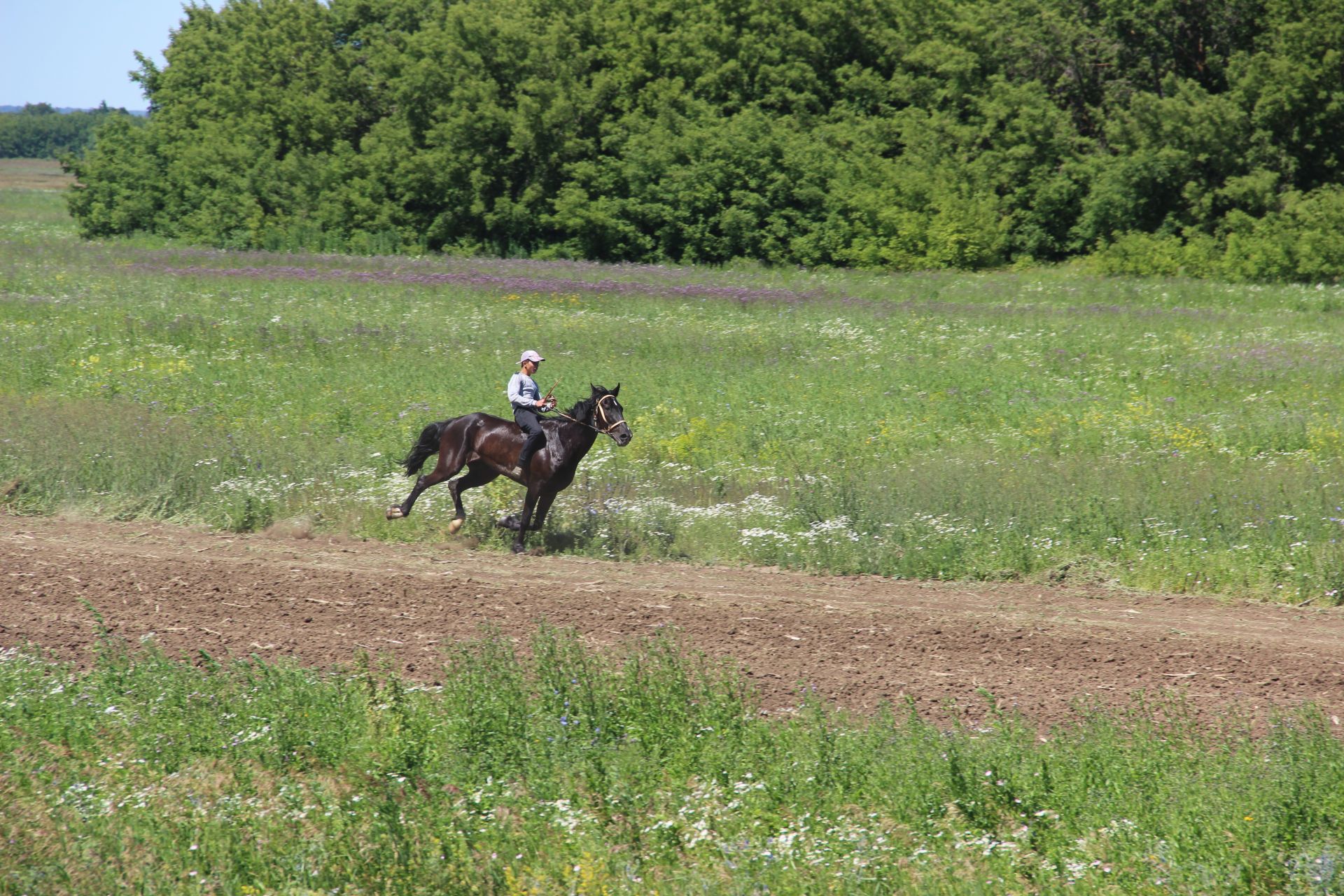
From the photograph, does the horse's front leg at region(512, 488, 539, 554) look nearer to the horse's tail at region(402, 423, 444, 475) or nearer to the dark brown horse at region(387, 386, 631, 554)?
the dark brown horse at region(387, 386, 631, 554)

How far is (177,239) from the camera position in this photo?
4775 centimetres

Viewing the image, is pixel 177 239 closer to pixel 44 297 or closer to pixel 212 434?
pixel 44 297

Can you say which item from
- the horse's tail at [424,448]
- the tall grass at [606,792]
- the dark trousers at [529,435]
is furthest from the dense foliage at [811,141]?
the tall grass at [606,792]

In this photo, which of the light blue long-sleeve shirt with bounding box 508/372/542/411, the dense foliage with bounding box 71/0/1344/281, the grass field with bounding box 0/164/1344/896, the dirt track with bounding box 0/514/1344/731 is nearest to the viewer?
the grass field with bounding box 0/164/1344/896

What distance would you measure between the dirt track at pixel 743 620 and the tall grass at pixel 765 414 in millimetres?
865

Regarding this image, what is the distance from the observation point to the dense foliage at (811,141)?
37188mm

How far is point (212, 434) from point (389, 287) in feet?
44.8

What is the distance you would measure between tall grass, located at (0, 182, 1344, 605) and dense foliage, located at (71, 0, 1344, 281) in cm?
1000

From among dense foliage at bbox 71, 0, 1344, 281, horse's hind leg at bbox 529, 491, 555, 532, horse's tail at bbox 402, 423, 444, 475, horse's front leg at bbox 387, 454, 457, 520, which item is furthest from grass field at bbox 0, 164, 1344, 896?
dense foliage at bbox 71, 0, 1344, 281

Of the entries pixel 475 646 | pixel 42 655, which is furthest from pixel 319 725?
pixel 42 655

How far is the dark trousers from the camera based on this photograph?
12750 mm

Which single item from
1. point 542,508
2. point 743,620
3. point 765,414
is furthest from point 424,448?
point 765,414

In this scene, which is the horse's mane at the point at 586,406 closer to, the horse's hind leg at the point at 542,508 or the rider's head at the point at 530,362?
the rider's head at the point at 530,362

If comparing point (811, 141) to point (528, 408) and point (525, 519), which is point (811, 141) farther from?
point (525, 519)
